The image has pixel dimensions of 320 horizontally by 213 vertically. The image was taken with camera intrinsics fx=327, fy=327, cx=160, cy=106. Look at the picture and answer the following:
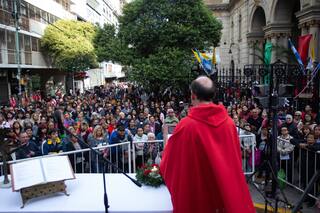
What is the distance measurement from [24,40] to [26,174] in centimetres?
2809

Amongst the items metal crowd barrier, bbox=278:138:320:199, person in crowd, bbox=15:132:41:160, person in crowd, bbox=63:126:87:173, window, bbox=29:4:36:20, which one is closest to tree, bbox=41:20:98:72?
window, bbox=29:4:36:20

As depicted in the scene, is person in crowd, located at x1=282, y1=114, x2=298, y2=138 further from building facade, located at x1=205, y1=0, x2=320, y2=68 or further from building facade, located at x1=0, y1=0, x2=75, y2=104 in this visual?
building facade, located at x1=0, y1=0, x2=75, y2=104

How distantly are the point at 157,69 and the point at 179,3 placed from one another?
4270 millimetres

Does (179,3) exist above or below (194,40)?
above

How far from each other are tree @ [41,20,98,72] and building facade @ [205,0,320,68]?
14.7 metres

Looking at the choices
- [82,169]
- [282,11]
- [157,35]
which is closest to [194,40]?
[157,35]

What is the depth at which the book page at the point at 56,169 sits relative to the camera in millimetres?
3796

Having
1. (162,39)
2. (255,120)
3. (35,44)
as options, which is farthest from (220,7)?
(255,120)

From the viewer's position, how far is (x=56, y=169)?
3.94 m

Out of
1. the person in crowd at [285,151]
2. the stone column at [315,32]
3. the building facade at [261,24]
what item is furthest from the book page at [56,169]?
the stone column at [315,32]

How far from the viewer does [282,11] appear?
23.5 metres

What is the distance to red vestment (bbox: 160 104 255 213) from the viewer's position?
2.90m

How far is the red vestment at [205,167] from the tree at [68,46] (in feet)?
98.6

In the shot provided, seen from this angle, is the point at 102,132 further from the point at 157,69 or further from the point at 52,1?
the point at 52,1
